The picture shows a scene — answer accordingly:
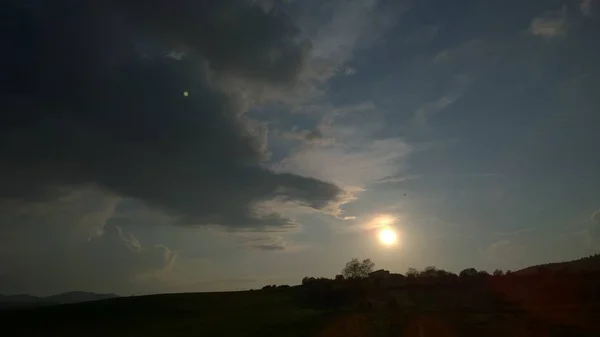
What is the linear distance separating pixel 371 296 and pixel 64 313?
80341mm

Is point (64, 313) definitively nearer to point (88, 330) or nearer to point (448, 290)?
point (88, 330)

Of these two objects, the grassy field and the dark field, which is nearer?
the grassy field

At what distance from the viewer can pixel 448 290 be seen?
102 meters

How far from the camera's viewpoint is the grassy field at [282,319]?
5259 centimetres

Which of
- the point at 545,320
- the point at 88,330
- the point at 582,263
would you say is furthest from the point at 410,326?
the point at 582,263

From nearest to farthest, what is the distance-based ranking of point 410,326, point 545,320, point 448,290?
point 545,320
point 410,326
point 448,290

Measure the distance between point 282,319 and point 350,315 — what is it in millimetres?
12497

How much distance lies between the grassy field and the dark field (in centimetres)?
9

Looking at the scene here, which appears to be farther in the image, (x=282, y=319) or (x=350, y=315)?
(x=282, y=319)

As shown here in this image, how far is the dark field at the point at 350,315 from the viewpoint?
176ft

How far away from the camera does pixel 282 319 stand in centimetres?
7994

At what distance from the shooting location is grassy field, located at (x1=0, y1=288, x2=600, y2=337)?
173 feet

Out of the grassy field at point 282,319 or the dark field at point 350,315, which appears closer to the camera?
the grassy field at point 282,319

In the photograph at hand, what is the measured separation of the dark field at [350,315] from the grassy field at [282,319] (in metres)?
0.09
